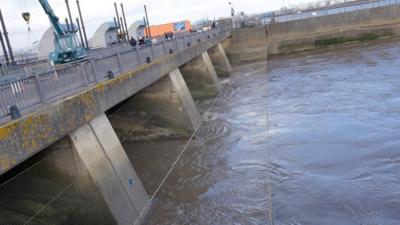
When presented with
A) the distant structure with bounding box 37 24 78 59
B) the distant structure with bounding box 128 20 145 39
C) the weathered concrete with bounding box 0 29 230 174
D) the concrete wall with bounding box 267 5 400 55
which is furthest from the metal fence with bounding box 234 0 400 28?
the weathered concrete with bounding box 0 29 230 174

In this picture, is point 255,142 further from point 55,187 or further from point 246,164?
point 55,187

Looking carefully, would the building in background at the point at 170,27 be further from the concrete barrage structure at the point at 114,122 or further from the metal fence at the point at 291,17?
the concrete barrage structure at the point at 114,122

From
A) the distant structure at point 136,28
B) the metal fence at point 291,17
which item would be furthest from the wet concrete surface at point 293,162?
the distant structure at point 136,28

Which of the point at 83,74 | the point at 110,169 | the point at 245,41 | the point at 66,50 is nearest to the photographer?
the point at 110,169

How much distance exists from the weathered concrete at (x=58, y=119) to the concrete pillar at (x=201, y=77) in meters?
12.1

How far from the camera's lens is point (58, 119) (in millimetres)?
7238

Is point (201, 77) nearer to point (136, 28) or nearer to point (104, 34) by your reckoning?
point (104, 34)

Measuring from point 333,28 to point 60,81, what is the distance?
39.7 m

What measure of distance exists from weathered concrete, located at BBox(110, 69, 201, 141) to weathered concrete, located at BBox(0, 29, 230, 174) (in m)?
3.39

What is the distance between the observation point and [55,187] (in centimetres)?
828

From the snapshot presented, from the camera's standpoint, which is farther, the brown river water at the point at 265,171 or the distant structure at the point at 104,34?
the distant structure at the point at 104,34

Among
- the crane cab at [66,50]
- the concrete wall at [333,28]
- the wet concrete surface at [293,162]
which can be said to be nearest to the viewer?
the wet concrete surface at [293,162]

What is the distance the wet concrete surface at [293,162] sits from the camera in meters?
9.32

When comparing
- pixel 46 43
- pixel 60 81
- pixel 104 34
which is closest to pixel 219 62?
pixel 46 43
